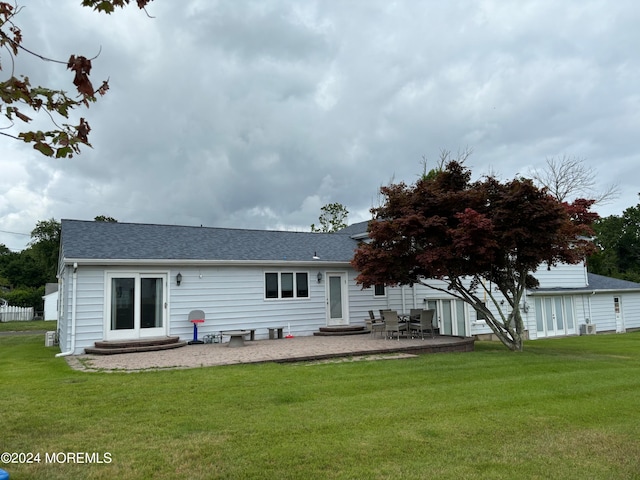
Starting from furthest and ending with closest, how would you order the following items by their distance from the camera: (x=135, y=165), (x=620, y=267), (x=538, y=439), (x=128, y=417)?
1. (x=620, y=267)
2. (x=135, y=165)
3. (x=128, y=417)
4. (x=538, y=439)

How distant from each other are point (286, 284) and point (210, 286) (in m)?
2.71

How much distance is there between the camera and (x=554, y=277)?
2250 cm

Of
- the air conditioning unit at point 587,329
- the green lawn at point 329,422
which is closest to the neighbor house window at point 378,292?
the green lawn at point 329,422

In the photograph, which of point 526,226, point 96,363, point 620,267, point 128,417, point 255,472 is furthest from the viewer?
point 620,267

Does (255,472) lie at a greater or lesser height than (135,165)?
lesser

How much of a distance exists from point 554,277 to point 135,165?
20.8m

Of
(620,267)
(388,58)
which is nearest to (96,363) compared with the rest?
(388,58)

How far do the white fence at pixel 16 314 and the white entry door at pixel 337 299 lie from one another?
1169 inches

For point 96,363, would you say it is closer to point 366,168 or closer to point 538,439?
point 538,439

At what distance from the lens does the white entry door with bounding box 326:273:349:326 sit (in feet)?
53.4

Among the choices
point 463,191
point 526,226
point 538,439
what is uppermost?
point 463,191

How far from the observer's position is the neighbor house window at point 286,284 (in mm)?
15305

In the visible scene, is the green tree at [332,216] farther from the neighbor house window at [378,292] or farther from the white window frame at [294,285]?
the white window frame at [294,285]

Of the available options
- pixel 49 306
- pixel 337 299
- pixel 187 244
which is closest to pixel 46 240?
pixel 49 306
